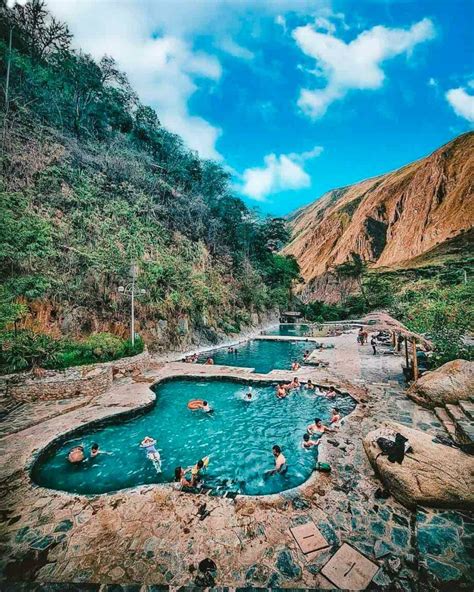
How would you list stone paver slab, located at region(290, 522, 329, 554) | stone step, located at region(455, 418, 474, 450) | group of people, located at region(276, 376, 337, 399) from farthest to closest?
group of people, located at region(276, 376, 337, 399) < stone step, located at region(455, 418, 474, 450) < stone paver slab, located at region(290, 522, 329, 554)

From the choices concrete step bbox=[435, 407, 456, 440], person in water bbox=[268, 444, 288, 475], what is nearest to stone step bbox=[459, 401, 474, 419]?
concrete step bbox=[435, 407, 456, 440]

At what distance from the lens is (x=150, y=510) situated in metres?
5.66

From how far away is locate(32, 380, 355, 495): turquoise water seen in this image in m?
7.57

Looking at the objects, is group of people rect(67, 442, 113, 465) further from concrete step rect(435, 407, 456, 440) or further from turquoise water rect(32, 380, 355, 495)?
concrete step rect(435, 407, 456, 440)

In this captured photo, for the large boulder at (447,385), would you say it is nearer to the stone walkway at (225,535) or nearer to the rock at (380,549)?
the stone walkway at (225,535)

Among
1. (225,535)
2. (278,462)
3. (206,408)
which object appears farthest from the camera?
(206,408)

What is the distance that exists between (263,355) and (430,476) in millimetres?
18708

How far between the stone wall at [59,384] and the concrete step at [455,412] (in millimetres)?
13511

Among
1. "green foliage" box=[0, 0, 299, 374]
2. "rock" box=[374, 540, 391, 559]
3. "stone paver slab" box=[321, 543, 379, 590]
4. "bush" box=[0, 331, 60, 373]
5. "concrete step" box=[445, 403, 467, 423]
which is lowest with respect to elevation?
"rock" box=[374, 540, 391, 559]

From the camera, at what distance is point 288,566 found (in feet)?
14.0

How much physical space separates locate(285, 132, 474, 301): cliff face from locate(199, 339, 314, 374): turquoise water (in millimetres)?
66367

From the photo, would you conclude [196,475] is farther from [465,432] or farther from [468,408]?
[468,408]

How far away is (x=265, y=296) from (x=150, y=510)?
3573 centimetres

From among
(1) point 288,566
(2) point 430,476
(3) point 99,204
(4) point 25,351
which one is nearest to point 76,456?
(4) point 25,351
